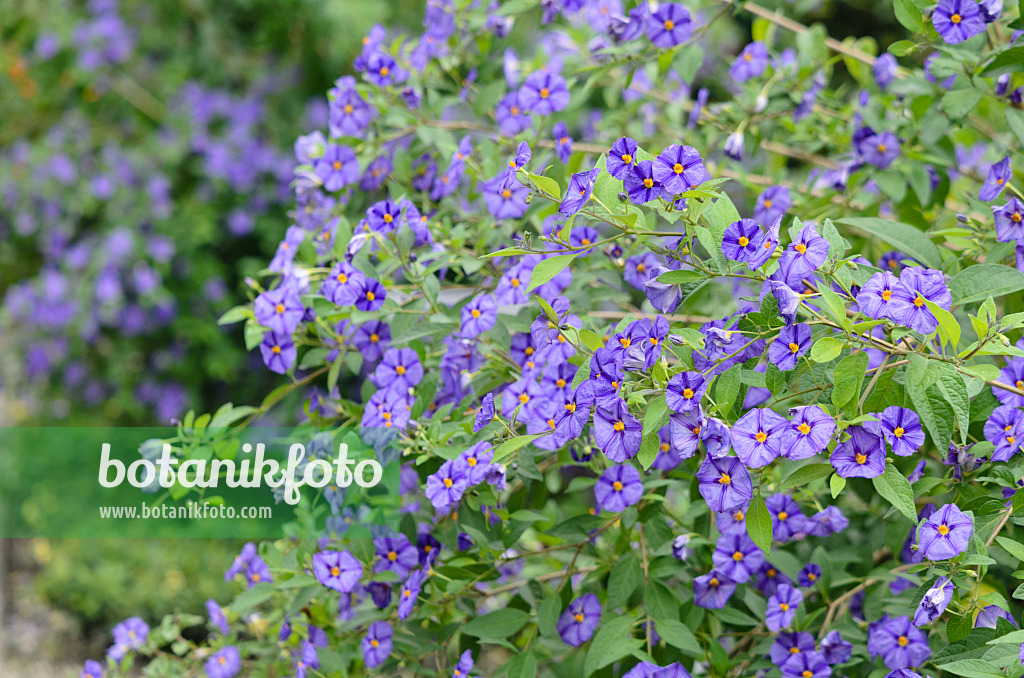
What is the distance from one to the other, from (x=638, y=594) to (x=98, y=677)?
1105mm

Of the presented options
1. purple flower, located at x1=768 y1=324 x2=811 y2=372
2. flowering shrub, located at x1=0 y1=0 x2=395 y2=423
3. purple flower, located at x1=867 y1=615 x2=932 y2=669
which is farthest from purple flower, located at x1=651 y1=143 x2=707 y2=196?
flowering shrub, located at x1=0 y1=0 x2=395 y2=423

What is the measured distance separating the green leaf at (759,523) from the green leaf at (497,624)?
0.51m

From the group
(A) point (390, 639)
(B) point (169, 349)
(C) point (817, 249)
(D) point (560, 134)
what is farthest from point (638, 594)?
(B) point (169, 349)

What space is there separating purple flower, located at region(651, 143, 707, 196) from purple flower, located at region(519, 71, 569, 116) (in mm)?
685

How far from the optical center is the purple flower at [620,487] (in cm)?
130

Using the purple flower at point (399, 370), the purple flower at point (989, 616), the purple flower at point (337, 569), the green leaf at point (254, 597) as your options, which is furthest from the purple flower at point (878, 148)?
the green leaf at point (254, 597)

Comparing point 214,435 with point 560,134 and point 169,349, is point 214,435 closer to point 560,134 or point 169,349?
point 560,134

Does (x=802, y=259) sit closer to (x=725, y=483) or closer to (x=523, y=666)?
(x=725, y=483)

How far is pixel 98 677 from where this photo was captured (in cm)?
167

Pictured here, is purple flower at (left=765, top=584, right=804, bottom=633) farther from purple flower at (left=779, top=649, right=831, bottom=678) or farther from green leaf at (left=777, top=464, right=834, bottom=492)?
green leaf at (left=777, top=464, right=834, bottom=492)

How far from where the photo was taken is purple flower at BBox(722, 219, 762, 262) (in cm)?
109

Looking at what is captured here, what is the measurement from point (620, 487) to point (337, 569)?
488mm

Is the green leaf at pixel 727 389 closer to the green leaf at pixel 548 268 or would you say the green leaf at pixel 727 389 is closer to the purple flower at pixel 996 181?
the green leaf at pixel 548 268

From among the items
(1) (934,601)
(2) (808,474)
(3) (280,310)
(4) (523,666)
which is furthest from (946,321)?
(3) (280,310)
